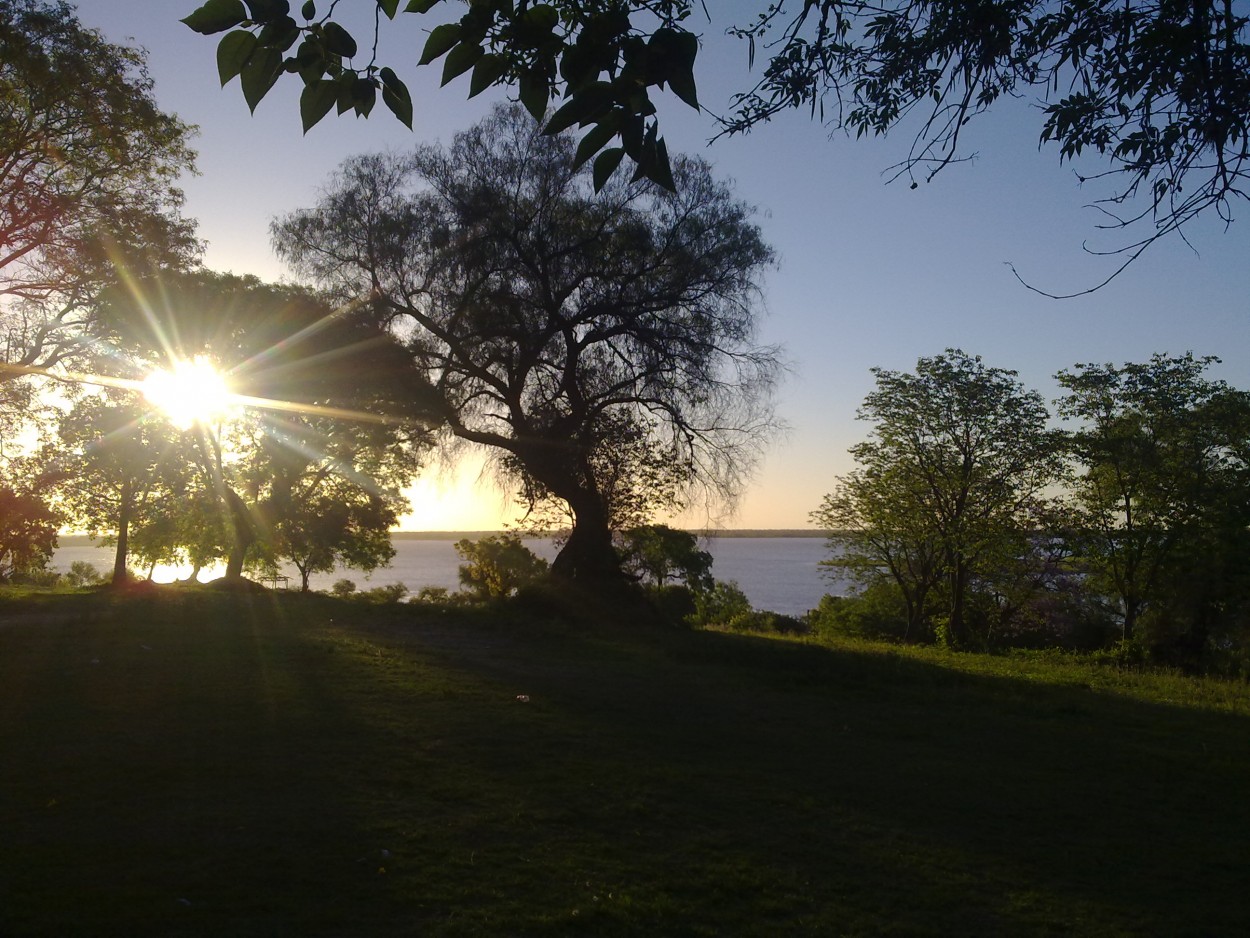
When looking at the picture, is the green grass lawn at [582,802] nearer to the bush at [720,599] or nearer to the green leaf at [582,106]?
the green leaf at [582,106]

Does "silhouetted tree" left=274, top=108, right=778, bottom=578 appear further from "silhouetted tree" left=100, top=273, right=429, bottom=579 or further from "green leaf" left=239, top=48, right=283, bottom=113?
"green leaf" left=239, top=48, right=283, bottom=113

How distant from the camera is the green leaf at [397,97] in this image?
295 centimetres

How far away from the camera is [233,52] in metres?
2.63

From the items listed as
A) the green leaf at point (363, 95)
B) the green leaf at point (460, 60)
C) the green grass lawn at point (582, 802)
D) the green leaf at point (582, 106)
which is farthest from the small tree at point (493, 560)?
the green leaf at point (582, 106)

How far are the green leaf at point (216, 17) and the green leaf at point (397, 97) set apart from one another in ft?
1.48

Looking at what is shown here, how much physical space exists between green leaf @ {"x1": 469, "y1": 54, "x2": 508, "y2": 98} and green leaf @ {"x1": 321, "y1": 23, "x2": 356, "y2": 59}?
376mm

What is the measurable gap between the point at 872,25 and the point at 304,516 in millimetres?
33750

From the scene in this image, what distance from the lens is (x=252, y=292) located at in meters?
21.2

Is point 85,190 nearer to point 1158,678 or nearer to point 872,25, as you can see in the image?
point 872,25

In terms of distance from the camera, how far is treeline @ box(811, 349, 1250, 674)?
25250 millimetres

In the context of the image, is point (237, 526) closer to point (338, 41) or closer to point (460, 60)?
point (338, 41)

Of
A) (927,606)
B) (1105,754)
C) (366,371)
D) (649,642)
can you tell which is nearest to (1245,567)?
(927,606)

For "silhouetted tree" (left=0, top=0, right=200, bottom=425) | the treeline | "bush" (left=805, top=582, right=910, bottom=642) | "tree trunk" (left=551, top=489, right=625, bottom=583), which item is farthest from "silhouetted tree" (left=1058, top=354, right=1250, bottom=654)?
"silhouetted tree" (left=0, top=0, right=200, bottom=425)

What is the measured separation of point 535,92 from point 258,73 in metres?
0.82
